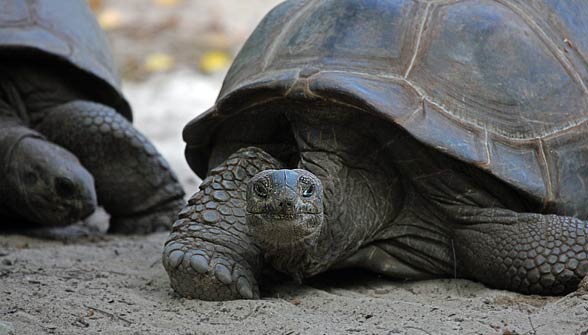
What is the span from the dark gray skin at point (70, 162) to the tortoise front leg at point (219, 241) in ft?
4.82

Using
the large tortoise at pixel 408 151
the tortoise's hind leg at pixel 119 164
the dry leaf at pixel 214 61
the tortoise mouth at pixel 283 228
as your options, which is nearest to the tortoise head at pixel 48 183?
the tortoise's hind leg at pixel 119 164

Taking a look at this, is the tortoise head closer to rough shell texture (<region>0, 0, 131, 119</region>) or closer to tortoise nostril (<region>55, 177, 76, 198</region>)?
tortoise nostril (<region>55, 177, 76, 198</region>)

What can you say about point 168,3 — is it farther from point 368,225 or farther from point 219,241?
point 219,241

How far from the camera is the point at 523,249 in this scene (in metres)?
3.99

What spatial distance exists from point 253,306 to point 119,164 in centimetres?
242

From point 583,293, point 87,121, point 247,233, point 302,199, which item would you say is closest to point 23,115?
point 87,121

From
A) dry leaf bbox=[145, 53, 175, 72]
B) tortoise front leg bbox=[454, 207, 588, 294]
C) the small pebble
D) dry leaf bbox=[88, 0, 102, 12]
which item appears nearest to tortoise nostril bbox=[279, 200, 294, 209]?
tortoise front leg bbox=[454, 207, 588, 294]

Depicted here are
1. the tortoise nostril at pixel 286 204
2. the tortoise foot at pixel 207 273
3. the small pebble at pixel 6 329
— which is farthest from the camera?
the tortoise foot at pixel 207 273

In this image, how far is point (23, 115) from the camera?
5.89 metres

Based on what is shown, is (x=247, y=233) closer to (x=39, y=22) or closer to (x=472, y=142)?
(x=472, y=142)

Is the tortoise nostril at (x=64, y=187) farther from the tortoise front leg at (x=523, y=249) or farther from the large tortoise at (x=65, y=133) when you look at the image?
the tortoise front leg at (x=523, y=249)

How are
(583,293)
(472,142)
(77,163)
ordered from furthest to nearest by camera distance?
(77,163)
(472,142)
(583,293)

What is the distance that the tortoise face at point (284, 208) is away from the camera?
362cm

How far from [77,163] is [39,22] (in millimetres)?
960
